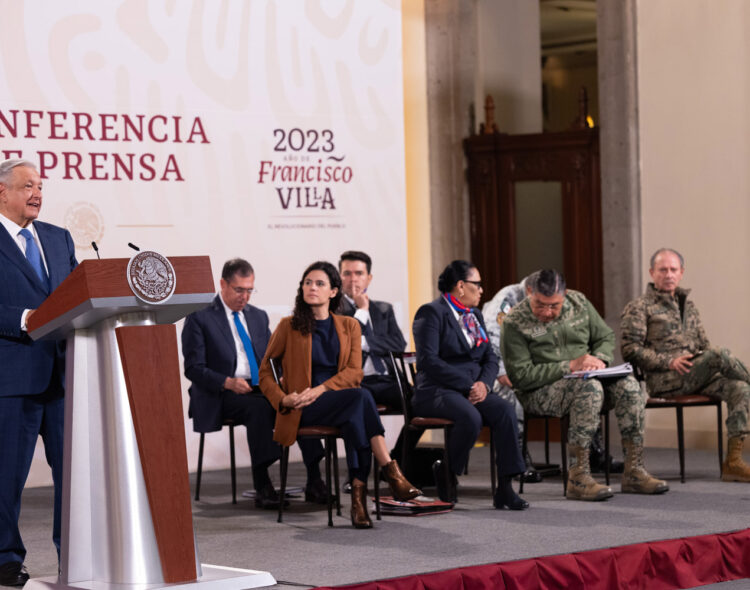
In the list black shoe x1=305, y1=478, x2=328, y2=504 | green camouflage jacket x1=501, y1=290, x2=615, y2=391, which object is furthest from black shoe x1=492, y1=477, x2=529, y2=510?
black shoe x1=305, y1=478, x2=328, y2=504

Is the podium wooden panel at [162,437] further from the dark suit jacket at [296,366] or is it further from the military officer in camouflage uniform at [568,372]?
the military officer in camouflage uniform at [568,372]

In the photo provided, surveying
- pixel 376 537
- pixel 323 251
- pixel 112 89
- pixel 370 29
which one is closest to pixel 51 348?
pixel 376 537

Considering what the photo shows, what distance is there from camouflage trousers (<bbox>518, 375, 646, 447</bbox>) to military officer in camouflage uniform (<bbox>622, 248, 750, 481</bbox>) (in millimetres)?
354

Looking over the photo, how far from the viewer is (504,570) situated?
399cm

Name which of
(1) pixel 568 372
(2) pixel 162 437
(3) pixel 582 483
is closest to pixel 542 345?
(1) pixel 568 372

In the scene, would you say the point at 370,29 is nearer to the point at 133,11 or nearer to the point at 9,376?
the point at 133,11

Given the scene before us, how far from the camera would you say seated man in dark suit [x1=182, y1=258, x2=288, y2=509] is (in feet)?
17.9

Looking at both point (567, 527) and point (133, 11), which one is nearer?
point (567, 527)

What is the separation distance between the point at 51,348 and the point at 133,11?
3242 mm

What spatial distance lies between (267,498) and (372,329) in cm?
109

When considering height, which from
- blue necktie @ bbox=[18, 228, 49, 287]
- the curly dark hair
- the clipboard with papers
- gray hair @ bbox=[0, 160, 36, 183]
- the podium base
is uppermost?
gray hair @ bbox=[0, 160, 36, 183]

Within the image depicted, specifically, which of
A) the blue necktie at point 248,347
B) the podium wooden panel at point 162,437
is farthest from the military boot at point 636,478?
the podium wooden panel at point 162,437

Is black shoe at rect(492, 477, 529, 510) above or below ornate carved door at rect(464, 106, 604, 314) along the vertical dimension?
below

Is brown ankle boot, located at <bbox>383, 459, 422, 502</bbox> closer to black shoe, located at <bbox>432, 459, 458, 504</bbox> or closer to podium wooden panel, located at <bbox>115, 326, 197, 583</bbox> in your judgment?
black shoe, located at <bbox>432, 459, 458, 504</bbox>
